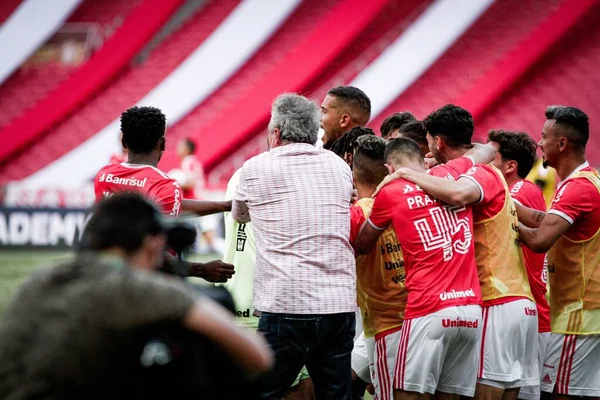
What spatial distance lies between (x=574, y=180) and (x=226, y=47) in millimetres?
18538

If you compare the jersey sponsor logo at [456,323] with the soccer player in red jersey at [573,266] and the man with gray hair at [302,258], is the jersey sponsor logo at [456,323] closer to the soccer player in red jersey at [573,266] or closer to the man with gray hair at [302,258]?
the man with gray hair at [302,258]

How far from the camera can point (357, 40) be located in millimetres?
24641

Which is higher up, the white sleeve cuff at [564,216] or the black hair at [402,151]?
the black hair at [402,151]

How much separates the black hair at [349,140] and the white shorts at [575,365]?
6.05ft

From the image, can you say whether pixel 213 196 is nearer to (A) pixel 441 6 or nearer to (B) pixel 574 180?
(A) pixel 441 6

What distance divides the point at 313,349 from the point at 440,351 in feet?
2.38

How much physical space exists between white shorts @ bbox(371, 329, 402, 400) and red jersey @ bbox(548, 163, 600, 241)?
133 centimetres

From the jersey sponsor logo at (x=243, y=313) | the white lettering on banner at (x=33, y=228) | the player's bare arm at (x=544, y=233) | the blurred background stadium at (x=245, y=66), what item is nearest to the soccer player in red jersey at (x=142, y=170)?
the jersey sponsor logo at (x=243, y=313)

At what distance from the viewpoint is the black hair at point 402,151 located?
5812 millimetres

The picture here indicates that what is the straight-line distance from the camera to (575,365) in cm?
654

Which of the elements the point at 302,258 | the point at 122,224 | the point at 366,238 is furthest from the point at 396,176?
the point at 122,224

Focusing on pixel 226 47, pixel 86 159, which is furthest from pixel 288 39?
pixel 86 159

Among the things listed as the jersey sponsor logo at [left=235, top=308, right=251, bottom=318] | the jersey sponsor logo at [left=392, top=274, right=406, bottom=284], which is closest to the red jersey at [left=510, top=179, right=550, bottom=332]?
the jersey sponsor logo at [left=392, top=274, right=406, bottom=284]

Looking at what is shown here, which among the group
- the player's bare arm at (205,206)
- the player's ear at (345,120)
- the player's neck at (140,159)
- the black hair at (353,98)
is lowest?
the player's bare arm at (205,206)
